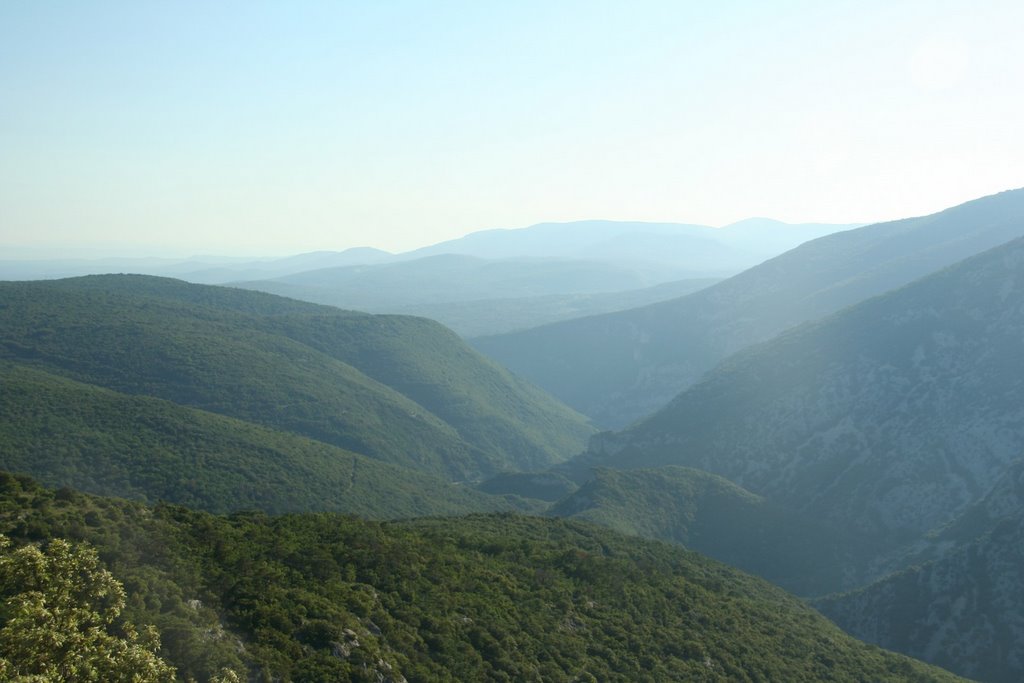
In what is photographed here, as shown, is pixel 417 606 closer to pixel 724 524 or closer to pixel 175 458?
pixel 175 458

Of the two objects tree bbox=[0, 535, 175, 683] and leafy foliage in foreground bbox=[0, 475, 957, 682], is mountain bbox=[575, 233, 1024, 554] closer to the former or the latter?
leafy foliage in foreground bbox=[0, 475, 957, 682]

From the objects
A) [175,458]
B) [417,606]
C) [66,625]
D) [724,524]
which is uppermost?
[66,625]

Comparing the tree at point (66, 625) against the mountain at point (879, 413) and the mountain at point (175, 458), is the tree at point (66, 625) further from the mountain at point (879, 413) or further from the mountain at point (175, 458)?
the mountain at point (879, 413)

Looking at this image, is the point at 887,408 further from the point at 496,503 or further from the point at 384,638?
the point at 384,638

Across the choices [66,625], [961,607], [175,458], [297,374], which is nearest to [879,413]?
[961,607]

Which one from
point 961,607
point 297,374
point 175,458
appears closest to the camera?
point 961,607

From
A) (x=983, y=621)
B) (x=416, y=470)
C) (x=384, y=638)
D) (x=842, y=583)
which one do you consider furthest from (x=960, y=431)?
(x=384, y=638)

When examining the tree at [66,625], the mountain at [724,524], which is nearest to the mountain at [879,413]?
the mountain at [724,524]
